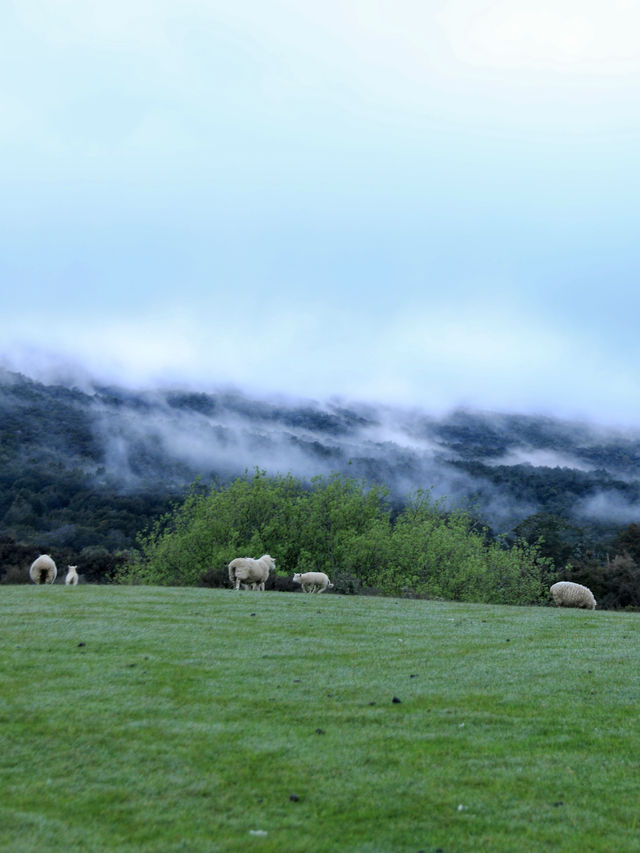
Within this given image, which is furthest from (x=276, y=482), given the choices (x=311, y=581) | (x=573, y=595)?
(x=573, y=595)

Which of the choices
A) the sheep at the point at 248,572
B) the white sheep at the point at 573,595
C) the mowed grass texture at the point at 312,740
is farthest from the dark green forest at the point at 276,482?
the mowed grass texture at the point at 312,740

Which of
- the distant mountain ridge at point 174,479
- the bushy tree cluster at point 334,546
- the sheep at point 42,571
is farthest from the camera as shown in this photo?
the distant mountain ridge at point 174,479

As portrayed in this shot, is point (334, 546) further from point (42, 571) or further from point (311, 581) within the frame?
point (42, 571)

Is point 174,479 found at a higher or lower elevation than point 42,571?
higher

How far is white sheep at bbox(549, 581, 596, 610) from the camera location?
3164cm

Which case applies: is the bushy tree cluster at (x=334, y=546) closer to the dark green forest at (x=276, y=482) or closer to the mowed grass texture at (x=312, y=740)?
the dark green forest at (x=276, y=482)

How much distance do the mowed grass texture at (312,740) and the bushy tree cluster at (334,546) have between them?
28.4m

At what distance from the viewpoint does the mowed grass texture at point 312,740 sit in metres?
7.42

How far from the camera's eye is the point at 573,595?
31.9 metres

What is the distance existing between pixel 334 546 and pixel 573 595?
23290 millimetres

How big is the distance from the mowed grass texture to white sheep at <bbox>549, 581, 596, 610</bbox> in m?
14.1

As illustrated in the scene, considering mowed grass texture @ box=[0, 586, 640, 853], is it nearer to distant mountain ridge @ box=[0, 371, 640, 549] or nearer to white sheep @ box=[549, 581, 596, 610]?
white sheep @ box=[549, 581, 596, 610]

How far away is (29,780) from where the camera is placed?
334 inches

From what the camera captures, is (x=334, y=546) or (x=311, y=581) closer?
(x=311, y=581)
